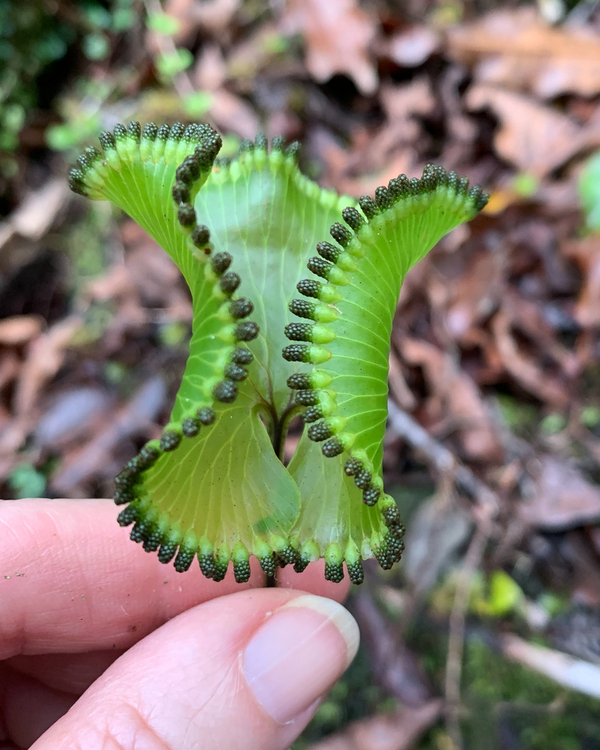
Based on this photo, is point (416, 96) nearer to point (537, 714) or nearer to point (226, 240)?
point (226, 240)

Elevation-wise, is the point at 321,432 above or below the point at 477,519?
above

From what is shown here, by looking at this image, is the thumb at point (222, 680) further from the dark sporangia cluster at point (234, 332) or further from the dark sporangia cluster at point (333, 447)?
the dark sporangia cluster at point (234, 332)

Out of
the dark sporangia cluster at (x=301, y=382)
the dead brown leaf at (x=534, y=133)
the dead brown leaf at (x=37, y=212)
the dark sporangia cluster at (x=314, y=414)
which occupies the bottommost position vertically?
the dark sporangia cluster at (x=314, y=414)

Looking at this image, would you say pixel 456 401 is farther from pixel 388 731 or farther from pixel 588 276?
pixel 388 731

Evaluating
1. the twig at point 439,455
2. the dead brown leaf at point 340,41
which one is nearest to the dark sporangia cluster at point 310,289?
the twig at point 439,455

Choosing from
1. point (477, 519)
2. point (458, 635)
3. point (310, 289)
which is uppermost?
point (310, 289)

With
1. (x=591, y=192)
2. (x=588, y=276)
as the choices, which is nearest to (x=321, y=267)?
(x=588, y=276)

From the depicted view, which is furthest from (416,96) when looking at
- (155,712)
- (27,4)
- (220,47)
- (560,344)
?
(155,712)
